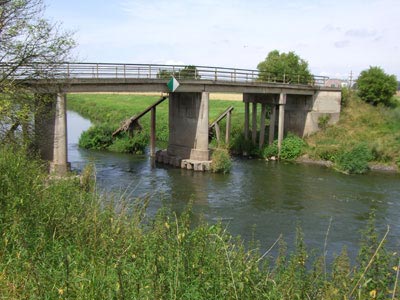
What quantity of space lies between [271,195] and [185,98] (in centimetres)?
1143

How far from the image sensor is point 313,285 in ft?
23.1

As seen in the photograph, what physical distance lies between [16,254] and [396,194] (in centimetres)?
2168

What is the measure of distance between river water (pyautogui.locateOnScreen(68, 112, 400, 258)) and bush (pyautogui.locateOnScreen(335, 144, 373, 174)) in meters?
0.85

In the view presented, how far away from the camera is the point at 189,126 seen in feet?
104

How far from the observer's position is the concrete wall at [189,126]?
30828 mm

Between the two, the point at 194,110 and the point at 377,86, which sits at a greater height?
the point at 377,86

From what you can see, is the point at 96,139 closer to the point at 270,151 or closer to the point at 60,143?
the point at 60,143

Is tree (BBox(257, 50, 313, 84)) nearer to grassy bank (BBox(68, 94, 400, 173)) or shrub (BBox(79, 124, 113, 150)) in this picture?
grassy bank (BBox(68, 94, 400, 173))

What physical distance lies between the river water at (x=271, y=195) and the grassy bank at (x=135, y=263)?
4.42 m

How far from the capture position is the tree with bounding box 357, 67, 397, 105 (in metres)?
41.4

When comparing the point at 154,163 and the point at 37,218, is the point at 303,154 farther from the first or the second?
the point at 37,218

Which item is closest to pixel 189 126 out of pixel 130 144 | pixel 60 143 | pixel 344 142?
pixel 130 144

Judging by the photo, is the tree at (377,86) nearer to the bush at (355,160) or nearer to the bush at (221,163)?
the bush at (355,160)

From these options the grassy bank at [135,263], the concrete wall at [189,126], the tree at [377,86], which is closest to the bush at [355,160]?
the concrete wall at [189,126]
